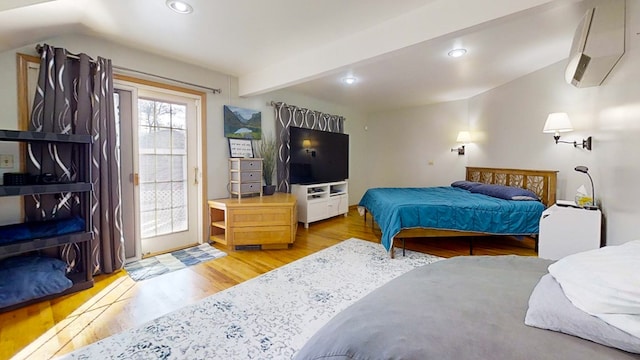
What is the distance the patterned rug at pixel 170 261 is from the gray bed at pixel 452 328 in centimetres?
268

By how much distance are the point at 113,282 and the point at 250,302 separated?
1.47 meters

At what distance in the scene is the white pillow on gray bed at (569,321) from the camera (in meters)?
0.68

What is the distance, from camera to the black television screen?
4.75m

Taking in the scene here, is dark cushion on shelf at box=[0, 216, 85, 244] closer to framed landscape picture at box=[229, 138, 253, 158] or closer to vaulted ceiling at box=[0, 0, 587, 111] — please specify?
vaulted ceiling at box=[0, 0, 587, 111]

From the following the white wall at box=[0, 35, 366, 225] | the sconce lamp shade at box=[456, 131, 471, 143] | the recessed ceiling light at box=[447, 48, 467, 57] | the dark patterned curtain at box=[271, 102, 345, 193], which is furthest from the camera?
the sconce lamp shade at box=[456, 131, 471, 143]

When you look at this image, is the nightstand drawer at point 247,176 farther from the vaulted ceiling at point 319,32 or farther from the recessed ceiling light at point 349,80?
the recessed ceiling light at point 349,80

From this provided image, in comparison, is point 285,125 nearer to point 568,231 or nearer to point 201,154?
point 201,154

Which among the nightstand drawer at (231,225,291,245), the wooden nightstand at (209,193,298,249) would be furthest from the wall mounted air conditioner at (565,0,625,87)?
the nightstand drawer at (231,225,291,245)

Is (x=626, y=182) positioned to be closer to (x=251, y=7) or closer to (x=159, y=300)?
(x=251, y=7)

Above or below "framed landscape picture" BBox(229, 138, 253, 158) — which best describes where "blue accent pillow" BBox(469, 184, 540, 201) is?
below

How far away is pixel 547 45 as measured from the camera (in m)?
2.98

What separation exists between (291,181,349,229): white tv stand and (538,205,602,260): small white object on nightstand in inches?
123

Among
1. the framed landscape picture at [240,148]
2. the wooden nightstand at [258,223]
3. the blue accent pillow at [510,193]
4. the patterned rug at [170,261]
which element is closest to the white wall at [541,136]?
the blue accent pillow at [510,193]

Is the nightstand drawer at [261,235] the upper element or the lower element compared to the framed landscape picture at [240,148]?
lower
